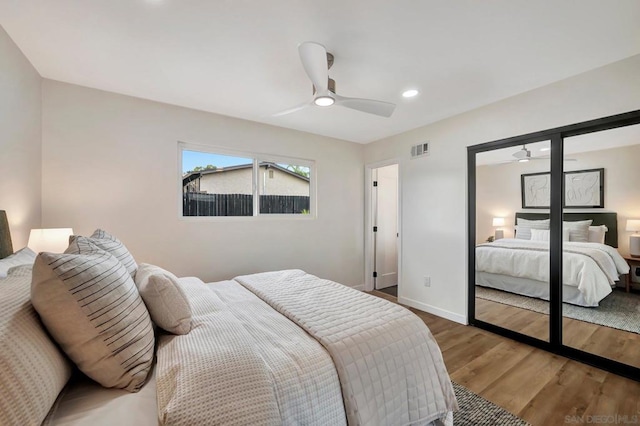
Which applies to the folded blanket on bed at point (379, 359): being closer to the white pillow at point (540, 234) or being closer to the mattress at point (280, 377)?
the mattress at point (280, 377)

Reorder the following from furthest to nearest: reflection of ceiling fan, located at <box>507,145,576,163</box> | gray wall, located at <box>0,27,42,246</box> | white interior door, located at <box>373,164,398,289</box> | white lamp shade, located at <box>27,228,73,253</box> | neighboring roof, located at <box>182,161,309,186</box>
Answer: white interior door, located at <box>373,164,398,289</box> → neighboring roof, located at <box>182,161,309,186</box> → reflection of ceiling fan, located at <box>507,145,576,163</box> → white lamp shade, located at <box>27,228,73,253</box> → gray wall, located at <box>0,27,42,246</box>

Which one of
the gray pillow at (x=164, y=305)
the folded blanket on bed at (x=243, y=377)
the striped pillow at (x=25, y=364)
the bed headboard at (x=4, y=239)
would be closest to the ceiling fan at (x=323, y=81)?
the gray pillow at (x=164, y=305)

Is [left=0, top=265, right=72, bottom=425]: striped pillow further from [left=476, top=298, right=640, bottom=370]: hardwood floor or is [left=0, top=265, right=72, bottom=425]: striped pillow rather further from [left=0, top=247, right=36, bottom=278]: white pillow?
[left=476, top=298, right=640, bottom=370]: hardwood floor

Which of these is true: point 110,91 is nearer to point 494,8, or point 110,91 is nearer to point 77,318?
point 77,318

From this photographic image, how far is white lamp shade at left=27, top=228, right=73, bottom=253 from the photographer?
1.92m

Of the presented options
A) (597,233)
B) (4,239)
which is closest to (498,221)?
(597,233)

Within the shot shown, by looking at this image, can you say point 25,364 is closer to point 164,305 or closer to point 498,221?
point 164,305

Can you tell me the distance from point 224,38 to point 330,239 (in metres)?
2.89

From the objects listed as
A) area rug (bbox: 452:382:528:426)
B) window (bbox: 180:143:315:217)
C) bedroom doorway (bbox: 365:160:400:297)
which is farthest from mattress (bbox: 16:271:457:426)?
bedroom doorway (bbox: 365:160:400:297)

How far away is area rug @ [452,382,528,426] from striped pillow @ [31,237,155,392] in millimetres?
1849

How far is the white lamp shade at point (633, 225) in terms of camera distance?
215 cm

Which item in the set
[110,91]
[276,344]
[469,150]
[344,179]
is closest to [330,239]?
[344,179]

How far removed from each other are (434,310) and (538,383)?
142cm

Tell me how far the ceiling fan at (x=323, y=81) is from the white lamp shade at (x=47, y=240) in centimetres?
213
